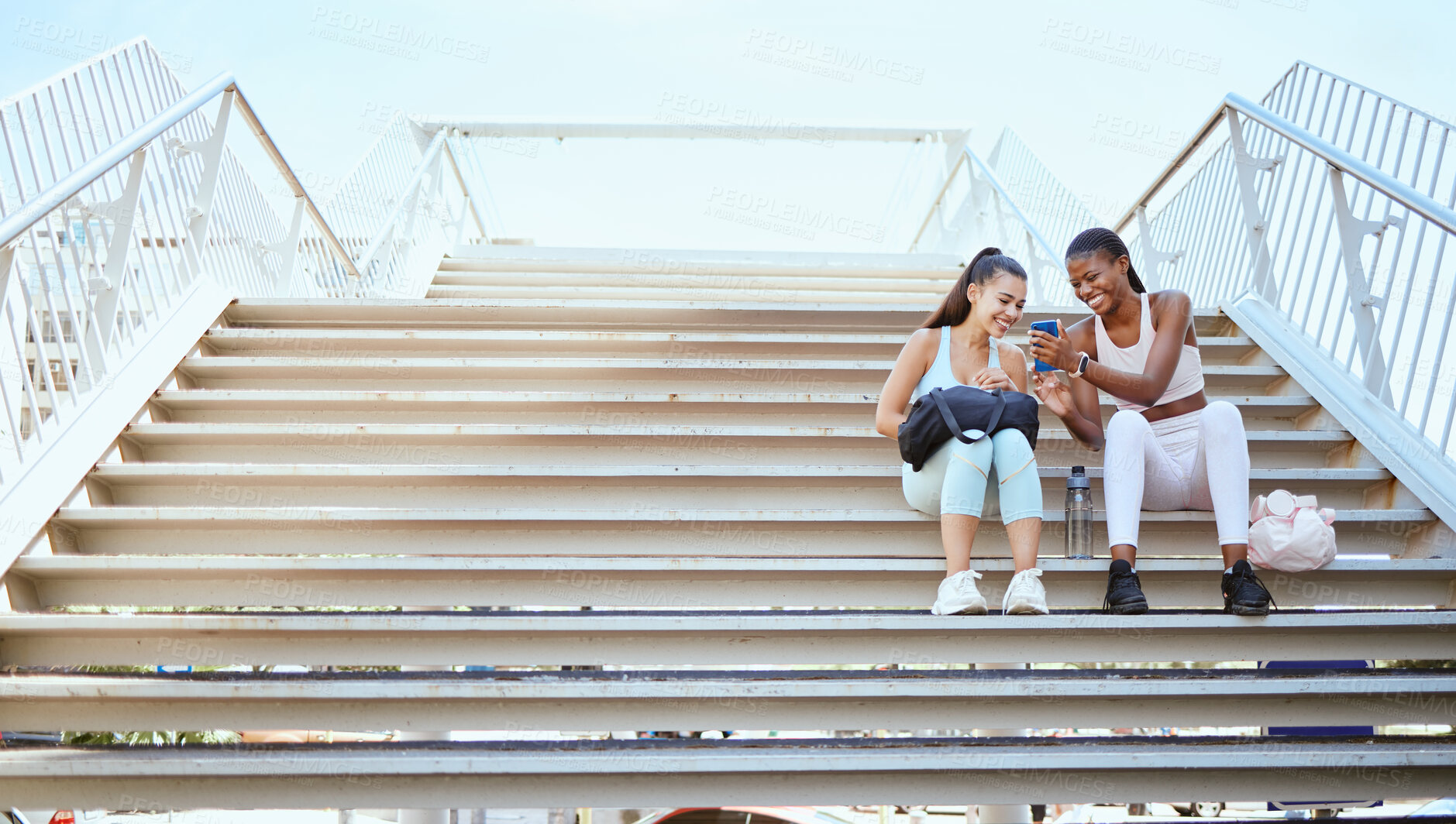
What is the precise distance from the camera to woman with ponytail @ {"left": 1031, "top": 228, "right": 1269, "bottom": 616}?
2598mm

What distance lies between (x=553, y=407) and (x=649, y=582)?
1040mm

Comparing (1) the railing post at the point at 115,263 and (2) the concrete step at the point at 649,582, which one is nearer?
(2) the concrete step at the point at 649,582

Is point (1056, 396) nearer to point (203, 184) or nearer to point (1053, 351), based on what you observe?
point (1053, 351)

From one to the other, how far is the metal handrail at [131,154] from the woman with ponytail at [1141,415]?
2.88 meters

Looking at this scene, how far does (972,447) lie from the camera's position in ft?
8.73

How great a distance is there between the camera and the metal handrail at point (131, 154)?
268cm

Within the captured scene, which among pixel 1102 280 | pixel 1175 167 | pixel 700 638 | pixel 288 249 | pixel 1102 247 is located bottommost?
pixel 700 638

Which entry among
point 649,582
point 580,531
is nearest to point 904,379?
point 649,582

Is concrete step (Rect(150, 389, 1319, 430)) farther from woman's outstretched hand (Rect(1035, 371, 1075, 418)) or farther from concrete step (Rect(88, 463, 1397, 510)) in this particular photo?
woman's outstretched hand (Rect(1035, 371, 1075, 418))

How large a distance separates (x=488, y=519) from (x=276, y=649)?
2.19ft

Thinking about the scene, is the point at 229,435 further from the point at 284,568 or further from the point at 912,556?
the point at 912,556

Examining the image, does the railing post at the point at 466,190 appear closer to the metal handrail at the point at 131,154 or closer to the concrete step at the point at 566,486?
the metal handrail at the point at 131,154

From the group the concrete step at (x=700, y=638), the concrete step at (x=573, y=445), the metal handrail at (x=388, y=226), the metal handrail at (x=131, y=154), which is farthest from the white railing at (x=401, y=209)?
the concrete step at (x=700, y=638)

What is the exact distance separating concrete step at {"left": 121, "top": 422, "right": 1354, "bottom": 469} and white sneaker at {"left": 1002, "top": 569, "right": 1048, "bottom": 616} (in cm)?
78
